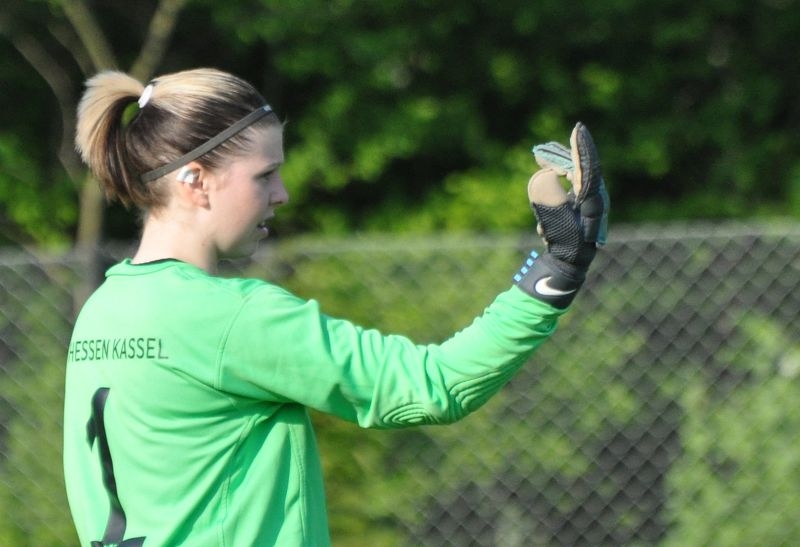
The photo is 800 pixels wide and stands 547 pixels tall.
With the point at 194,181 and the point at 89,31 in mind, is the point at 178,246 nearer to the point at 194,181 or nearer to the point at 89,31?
the point at 194,181

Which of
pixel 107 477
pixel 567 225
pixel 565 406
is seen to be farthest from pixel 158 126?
pixel 565 406

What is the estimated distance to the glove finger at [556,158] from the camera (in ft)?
6.31

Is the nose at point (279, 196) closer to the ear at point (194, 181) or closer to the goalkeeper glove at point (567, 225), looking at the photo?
the ear at point (194, 181)

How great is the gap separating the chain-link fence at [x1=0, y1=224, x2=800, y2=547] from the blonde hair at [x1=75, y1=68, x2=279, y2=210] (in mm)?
2645

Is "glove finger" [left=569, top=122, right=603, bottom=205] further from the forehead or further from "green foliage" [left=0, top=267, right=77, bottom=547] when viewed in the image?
"green foliage" [left=0, top=267, right=77, bottom=547]

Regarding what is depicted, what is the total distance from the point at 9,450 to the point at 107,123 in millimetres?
3034

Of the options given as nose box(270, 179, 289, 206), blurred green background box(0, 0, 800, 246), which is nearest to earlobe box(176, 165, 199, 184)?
nose box(270, 179, 289, 206)

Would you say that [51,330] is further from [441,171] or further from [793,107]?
[793,107]

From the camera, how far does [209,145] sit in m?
2.03

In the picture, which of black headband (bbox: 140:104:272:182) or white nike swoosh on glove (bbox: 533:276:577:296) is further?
black headband (bbox: 140:104:272:182)

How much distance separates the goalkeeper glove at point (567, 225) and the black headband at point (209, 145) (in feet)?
1.59

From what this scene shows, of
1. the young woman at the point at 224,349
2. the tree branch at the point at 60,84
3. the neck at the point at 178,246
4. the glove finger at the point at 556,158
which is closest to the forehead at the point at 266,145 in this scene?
the young woman at the point at 224,349

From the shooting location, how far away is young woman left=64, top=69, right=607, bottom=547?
1877mm

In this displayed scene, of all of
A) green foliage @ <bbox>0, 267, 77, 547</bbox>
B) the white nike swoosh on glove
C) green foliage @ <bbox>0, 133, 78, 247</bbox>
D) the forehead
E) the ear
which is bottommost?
green foliage @ <bbox>0, 267, 77, 547</bbox>
